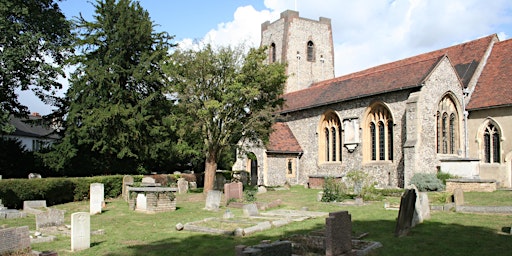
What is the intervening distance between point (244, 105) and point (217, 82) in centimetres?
192

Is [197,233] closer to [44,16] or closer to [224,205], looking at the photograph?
[224,205]

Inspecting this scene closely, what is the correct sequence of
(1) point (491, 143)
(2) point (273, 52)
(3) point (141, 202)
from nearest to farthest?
(3) point (141, 202)
(1) point (491, 143)
(2) point (273, 52)

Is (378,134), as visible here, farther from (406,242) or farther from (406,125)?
(406,242)

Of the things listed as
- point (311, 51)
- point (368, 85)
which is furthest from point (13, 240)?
point (311, 51)

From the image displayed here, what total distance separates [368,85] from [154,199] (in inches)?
675

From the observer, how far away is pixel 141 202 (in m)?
18.1

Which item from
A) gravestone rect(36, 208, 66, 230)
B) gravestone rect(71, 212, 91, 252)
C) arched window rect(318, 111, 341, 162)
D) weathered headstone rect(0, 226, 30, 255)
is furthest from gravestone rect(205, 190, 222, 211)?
arched window rect(318, 111, 341, 162)

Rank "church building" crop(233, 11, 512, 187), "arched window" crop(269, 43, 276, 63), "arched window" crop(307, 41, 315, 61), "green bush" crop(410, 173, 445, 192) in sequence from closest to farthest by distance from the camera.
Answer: "green bush" crop(410, 173, 445, 192) → "church building" crop(233, 11, 512, 187) → "arched window" crop(307, 41, 315, 61) → "arched window" crop(269, 43, 276, 63)

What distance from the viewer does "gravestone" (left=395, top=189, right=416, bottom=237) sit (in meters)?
11.0

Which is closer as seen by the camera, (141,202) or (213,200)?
(213,200)

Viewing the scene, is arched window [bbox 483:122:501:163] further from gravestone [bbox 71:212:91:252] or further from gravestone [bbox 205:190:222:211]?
gravestone [bbox 71:212:91:252]

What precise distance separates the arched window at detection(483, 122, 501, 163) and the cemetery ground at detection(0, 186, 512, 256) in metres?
10.8

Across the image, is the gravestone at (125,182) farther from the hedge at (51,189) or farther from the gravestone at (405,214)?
the gravestone at (405,214)

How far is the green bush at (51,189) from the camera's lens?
63.4 ft
